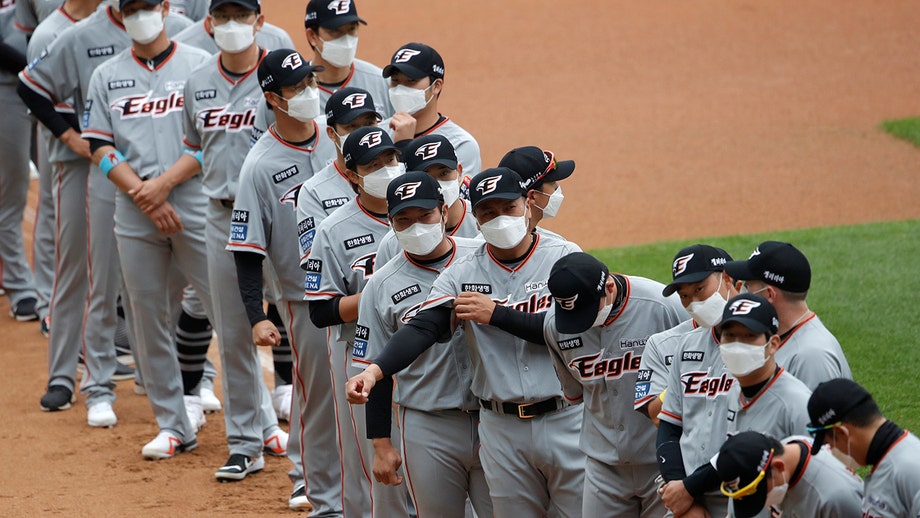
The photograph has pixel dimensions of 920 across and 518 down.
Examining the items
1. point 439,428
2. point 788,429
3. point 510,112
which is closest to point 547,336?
point 439,428

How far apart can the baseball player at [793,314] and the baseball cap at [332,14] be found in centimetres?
256

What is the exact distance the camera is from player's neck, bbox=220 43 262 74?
6.21m

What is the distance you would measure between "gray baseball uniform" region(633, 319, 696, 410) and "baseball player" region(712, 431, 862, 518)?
1.81ft

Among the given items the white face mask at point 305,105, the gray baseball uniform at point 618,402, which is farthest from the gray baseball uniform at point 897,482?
the white face mask at point 305,105

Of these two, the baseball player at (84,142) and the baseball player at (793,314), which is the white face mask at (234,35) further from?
the baseball player at (793,314)

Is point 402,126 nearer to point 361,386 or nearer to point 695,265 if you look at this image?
point 361,386

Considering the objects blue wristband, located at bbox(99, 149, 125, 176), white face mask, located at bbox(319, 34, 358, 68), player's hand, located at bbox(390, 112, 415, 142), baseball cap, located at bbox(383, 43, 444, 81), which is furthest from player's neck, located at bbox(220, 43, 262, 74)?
player's hand, located at bbox(390, 112, 415, 142)

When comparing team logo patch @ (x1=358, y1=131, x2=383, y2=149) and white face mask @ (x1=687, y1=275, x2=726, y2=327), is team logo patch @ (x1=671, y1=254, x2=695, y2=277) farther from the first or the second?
team logo patch @ (x1=358, y1=131, x2=383, y2=149)

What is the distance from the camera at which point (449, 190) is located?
15.6 feet

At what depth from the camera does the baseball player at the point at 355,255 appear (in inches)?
193

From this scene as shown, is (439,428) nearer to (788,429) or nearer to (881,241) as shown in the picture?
(788,429)

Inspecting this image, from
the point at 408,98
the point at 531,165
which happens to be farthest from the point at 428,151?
the point at 408,98

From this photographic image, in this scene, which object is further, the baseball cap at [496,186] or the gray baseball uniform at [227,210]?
the gray baseball uniform at [227,210]

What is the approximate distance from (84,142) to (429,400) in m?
3.40
